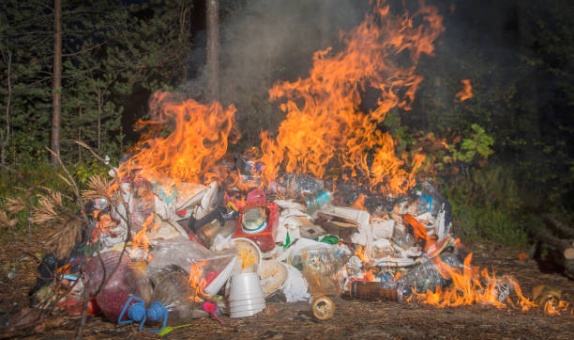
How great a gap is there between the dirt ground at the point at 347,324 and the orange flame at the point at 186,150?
2.02 m

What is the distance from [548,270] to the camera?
6145 mm

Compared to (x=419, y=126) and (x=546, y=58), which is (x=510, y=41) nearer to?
(x=546, y=58)

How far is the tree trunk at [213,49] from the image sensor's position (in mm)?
9039

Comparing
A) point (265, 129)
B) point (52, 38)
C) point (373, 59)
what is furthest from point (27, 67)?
point (373, 59)

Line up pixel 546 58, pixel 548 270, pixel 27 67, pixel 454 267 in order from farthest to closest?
pixel 27 67
pixel 546 58
pixel 548 270
pixel 454 267

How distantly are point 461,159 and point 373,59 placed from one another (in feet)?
9.37

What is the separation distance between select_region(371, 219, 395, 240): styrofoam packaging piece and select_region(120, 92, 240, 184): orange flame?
2.34m

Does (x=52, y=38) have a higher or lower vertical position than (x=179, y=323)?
higher

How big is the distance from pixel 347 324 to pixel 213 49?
22.6ft

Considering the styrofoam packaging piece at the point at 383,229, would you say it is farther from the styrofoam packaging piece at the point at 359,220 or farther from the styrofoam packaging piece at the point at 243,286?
the styrofoam packaging piece at the point at 243,286

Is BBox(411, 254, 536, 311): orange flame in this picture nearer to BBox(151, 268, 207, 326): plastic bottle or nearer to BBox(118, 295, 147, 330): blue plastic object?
BBox(151, 268, 207, 326): plastic bottle

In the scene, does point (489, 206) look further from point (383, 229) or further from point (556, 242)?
point (383, 229)

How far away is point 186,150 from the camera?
6195mm

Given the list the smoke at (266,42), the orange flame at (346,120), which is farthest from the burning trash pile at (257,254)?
the smoke at (266,42)
